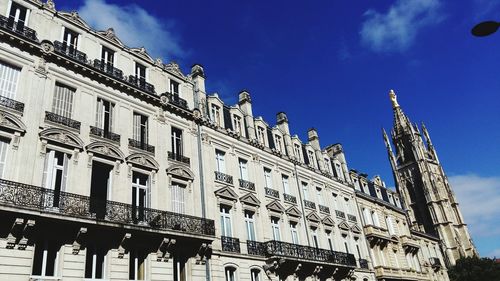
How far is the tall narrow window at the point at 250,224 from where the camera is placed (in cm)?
2208

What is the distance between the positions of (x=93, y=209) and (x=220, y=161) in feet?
30.3

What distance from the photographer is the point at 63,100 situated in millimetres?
16547

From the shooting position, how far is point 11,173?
13.5 metres

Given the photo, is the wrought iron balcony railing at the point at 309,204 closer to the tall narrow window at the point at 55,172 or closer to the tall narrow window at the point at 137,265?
the tall narrow window at the point at 137,265

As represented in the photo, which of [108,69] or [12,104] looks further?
[108,69]

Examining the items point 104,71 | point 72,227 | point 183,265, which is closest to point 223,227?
point 183,265

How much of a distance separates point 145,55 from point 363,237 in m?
23.1

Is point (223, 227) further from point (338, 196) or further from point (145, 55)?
point (338, 196)

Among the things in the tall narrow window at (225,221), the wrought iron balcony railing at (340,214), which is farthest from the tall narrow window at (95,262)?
the wrought iron balcony railing at (340,214)

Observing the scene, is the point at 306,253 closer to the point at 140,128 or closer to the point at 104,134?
the point at 140,128

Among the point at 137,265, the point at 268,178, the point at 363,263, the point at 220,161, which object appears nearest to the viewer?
the point at 137,265

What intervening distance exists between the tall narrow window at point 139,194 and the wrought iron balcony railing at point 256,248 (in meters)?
6.68

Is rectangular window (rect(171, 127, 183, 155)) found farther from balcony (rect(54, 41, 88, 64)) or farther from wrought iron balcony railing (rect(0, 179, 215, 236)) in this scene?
balcony (rect(54, 41, 88, 64))

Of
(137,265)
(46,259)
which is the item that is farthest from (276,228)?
(46,259)
